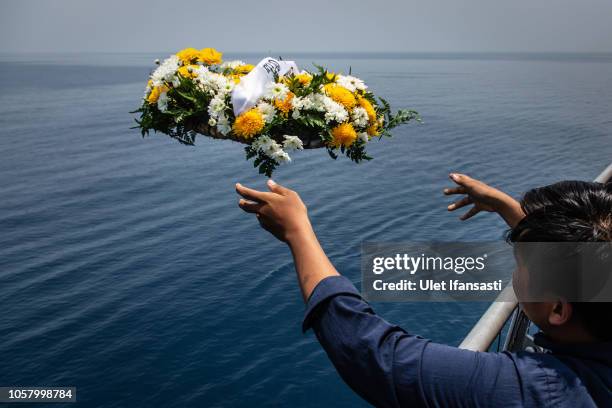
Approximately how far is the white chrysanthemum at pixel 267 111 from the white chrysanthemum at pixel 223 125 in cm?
21

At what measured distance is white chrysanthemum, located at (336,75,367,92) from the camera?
3867 millimetres

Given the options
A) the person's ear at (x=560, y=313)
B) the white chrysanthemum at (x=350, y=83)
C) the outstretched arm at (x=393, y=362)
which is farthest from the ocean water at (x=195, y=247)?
the outstretched arm at (x=393, y=362)

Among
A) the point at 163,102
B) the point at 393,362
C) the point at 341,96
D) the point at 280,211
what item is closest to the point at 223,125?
the point at 163,102

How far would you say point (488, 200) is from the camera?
3.15 meters

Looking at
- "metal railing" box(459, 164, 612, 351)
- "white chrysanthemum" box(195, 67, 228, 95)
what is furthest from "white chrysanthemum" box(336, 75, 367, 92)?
"metal railing" box(459, 164, 612, 351)

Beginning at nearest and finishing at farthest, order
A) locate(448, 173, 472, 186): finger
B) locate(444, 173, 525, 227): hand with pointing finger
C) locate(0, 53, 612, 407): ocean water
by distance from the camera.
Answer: locate(444, 173, 525, 227): hand with pointing finger < locate(448, 173, 472, 186): finger < locate(0, 53, 612, 407): ocean water

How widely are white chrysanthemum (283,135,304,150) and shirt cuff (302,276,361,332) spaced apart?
1.73 m

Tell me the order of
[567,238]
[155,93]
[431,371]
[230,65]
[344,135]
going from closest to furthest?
[431,371], [567,238], [344,135], [155,93], [230,65]

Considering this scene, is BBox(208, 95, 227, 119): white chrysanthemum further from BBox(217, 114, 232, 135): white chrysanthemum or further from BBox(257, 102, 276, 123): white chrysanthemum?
BBox(257, 102, 276, 123): white chrysanthemum

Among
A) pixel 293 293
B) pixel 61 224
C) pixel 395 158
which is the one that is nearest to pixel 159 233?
pixel 61 224

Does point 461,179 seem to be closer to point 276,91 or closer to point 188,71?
point 276,91

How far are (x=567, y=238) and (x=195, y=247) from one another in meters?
44.4

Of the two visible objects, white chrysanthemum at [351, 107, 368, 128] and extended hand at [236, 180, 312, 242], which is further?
white chrysanthemum at [351, 107, 368, 128]

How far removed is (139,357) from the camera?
34312 millimetres
